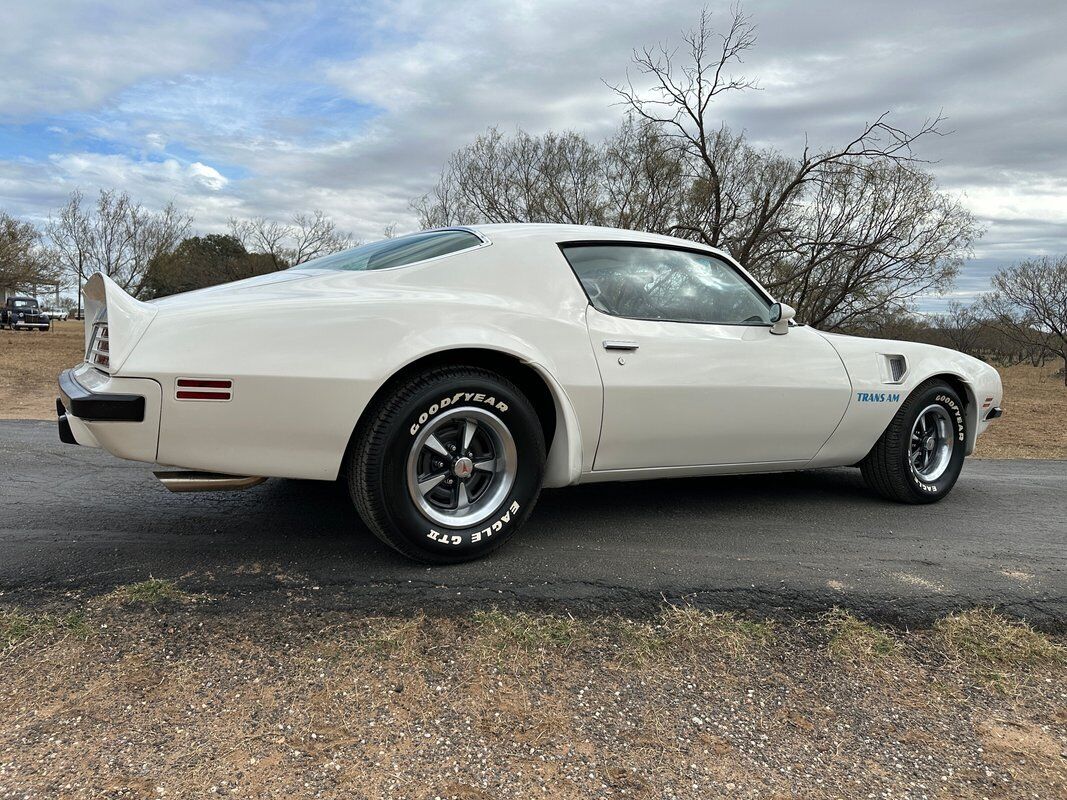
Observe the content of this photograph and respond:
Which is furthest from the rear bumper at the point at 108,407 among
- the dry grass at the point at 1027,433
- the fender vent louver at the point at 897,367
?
the dry grass at the point at 1027,433

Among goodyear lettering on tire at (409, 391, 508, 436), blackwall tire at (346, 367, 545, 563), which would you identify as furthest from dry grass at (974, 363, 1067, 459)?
goodyear lettering on tire at (409, 391, 508, 436)

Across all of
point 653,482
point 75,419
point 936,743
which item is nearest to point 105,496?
point 75,419

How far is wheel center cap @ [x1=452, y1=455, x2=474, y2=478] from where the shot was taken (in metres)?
2.78

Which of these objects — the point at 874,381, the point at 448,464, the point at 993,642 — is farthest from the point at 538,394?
the point at 874,381

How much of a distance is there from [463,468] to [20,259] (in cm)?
3336

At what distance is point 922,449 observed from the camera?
4234 millimetres

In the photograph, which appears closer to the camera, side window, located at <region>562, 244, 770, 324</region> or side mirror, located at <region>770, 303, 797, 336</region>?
side window, located at <region>562, 244, 770, 324</region>

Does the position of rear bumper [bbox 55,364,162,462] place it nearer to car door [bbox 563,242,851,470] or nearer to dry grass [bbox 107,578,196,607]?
dry grass [bbox 107,578,196,607]

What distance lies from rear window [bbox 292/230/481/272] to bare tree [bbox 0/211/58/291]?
98.1 feet

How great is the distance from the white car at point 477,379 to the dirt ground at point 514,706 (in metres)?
0.56

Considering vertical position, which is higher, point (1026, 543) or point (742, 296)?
point (742, 296)

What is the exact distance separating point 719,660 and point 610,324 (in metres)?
1.47

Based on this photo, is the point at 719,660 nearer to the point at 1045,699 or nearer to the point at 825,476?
the point at 1045,699

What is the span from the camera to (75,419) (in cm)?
255
